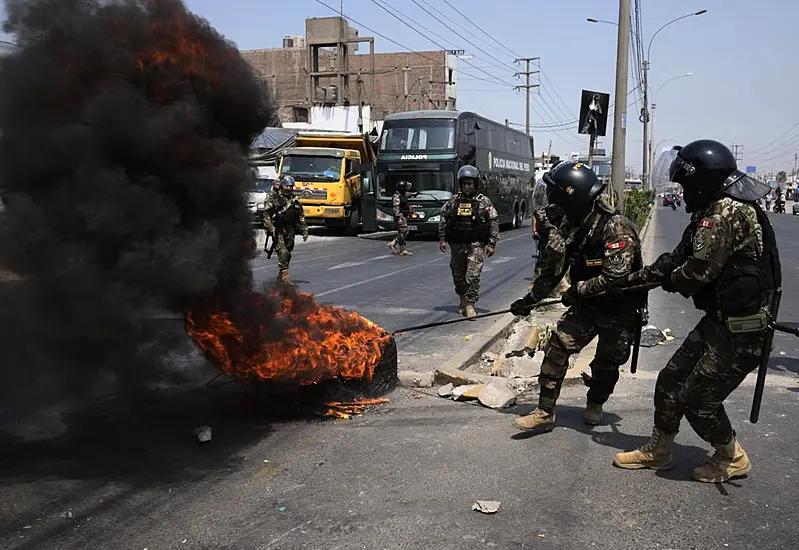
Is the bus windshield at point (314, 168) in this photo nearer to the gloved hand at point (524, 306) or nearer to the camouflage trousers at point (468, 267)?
the camouflage trousers at point (468, 267)

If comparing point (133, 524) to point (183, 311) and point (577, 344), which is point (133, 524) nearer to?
point (183, 311)

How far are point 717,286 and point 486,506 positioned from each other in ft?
5.19

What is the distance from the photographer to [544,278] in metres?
4.57

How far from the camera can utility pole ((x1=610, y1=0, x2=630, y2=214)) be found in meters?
13.4

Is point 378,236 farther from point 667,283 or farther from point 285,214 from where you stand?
point 667,283

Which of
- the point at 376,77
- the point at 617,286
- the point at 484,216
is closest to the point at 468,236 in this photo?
the point at 484,216

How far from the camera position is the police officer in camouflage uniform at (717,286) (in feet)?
11.3

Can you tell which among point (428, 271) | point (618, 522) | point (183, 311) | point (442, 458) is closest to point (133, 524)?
point (183, 311)

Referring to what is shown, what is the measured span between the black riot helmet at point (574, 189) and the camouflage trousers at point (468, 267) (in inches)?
166

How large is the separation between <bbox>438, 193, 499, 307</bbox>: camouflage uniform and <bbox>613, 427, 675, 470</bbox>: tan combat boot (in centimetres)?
476

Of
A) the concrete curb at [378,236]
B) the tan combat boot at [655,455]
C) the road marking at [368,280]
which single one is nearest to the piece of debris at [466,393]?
the tan combat boot at [655,455]

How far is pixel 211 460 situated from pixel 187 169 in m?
1.66

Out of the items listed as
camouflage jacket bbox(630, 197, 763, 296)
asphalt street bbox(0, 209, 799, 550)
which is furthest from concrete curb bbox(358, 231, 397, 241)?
camouflage jacket bbox(630, 197, 763, 296)

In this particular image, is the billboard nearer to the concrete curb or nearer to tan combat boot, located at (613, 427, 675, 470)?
tan combat boot, located at (613, 427, 675, 470)
